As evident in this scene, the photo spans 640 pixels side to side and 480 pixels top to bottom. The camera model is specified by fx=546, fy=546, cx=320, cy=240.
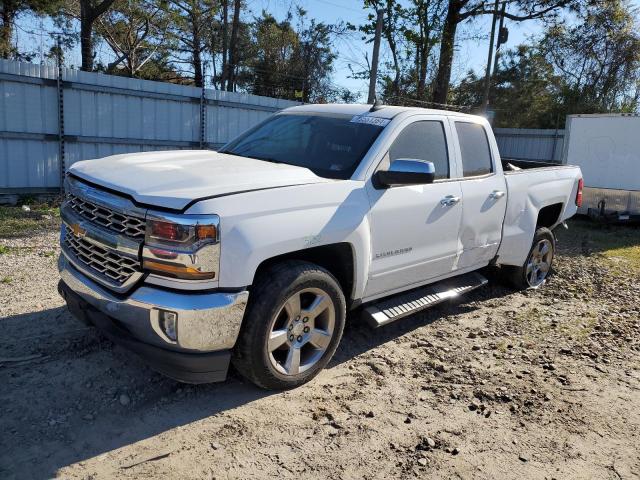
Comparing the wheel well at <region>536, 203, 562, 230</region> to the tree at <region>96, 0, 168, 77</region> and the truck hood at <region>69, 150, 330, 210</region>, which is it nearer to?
the truck hood at <region>69, 150, 330, 210</region>

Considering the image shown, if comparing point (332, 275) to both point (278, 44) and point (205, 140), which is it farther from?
point (278, 44)

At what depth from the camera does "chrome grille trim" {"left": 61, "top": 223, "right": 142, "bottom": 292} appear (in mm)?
3158

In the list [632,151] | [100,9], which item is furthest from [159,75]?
[632,151]

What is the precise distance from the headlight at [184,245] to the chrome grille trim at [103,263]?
0.57 feet

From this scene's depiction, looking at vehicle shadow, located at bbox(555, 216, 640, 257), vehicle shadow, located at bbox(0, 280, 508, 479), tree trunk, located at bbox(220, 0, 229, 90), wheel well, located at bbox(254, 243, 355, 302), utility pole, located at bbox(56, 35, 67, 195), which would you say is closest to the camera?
vehicle shadow, located at bbox(0, 280, 508, 479)

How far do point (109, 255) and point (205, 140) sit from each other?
9468 millimetres

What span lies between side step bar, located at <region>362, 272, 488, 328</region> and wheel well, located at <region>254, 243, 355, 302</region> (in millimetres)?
343

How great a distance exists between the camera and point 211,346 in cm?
312

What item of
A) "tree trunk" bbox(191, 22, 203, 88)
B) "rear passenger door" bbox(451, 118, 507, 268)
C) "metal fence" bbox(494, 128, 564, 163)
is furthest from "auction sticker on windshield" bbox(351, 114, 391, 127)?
"tree trunk" bbox(191, 22, 203, 88)

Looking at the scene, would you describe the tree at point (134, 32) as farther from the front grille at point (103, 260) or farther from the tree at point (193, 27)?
the front grille at point (103, 260)

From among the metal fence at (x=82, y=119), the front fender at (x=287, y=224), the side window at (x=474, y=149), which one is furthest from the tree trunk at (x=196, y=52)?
the front fender at (x=287, y=224)

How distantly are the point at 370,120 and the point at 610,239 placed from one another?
303 inches

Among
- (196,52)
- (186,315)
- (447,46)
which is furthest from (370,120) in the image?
(196,52)

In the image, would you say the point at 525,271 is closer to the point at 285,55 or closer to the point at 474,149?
the point at 474,149
